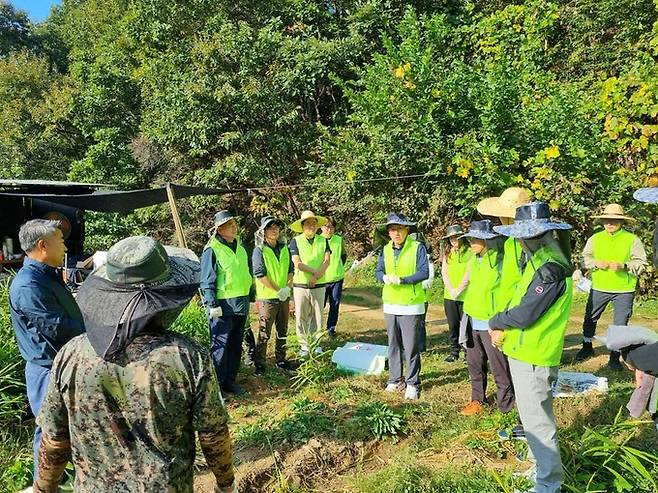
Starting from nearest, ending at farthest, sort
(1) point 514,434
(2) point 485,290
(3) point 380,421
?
(1) point 514,434 < (3) point 380,421 < (2) point 485,290

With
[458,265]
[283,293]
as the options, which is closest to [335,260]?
[283,293]

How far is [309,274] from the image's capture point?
6172 mm

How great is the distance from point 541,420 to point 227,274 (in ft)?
9.60

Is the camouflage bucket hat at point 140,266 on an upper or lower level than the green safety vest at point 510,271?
upper

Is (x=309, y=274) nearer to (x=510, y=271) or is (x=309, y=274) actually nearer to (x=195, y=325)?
(x=195, y=325)

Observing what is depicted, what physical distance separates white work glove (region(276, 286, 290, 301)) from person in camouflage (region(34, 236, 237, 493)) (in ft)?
12.4

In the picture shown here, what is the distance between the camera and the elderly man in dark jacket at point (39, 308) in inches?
114

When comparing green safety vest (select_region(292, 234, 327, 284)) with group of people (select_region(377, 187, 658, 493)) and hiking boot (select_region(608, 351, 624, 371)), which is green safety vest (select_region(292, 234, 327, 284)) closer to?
group of people (select_region(377, 187, 658, 493))

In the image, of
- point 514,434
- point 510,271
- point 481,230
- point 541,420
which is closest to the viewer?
point 541,420

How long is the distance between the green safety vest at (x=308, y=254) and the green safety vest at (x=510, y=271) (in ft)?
10.2

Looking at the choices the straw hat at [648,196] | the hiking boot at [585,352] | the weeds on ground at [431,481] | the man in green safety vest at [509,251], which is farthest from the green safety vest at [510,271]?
the hiking boot at [585,352]

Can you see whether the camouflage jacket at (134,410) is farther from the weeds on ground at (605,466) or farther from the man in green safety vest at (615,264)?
the man in green safety vest at (615,264)

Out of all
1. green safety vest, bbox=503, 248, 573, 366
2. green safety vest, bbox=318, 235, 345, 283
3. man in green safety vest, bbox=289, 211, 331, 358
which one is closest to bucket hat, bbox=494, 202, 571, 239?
green safety vest, bbox=503, 248, 573, 366

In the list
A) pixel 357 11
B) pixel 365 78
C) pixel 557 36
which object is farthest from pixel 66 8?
pixel 557 36
